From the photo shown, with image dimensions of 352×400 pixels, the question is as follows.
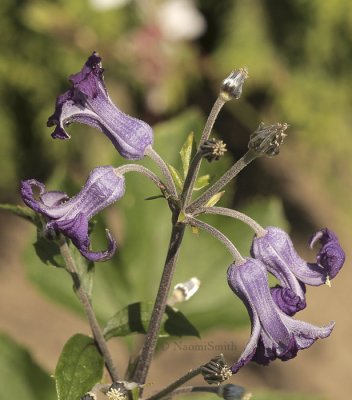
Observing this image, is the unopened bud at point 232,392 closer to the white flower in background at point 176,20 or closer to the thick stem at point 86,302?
the thick stem at point 86,302

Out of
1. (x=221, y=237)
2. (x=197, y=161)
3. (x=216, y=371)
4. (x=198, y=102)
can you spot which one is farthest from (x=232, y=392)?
(x=198, y=102)

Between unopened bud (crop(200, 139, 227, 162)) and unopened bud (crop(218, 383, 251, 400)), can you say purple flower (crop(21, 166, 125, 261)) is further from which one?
unopened bud (crop(218, 383, 251, 400))

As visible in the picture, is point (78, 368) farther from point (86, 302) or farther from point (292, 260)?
point (292, 260)

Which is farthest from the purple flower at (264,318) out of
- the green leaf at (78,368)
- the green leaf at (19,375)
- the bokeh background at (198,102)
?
the bokeh background at (198,102)

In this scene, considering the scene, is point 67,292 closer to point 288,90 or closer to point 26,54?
point 26,54

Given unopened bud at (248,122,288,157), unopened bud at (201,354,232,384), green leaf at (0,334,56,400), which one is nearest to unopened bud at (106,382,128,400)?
unopened bud at (201,354,232,384)

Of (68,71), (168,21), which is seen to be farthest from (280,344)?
(68,71)
